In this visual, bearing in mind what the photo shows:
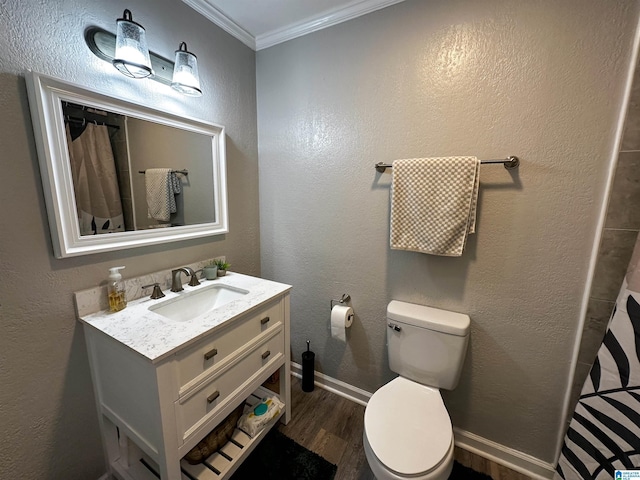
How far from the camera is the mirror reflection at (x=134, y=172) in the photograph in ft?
3.51

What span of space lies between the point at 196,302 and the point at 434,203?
135cm

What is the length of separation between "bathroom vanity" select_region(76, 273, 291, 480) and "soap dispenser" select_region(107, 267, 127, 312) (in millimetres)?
36

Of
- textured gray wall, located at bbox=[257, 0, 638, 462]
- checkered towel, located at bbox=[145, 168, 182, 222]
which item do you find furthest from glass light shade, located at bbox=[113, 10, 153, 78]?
textured gray wall, located at bbox=[257, 0, 638, 462]

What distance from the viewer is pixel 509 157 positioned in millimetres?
1194

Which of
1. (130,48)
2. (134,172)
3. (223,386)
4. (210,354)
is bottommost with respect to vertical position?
(223,386)

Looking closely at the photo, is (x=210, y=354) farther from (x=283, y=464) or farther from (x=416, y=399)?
(x=416, y=399)

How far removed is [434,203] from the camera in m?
1.28

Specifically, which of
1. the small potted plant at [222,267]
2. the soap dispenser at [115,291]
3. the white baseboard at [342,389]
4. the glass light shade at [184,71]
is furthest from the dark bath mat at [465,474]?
the glass light shade at [184,71]

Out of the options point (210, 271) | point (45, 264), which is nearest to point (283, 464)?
point (210, 271)

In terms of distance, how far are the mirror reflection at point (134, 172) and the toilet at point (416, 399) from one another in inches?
52.1

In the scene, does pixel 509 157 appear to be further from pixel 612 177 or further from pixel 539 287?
pixel 539 287

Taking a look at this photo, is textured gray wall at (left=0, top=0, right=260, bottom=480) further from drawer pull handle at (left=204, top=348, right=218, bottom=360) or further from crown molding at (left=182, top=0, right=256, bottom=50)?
drawer pull handle at (left=204, top=348, right=218, bottom=360)

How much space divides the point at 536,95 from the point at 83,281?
2.10 metres

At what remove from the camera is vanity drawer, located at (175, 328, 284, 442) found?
979mm
